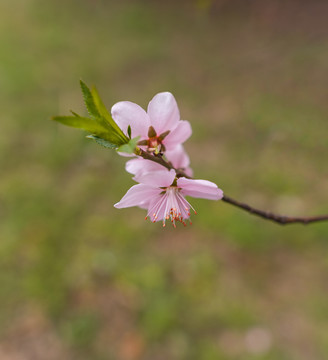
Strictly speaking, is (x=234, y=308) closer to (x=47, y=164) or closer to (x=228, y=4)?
(x=47, y=164)

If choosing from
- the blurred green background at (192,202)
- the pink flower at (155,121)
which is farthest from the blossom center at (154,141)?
the blurred green background at (192,202)

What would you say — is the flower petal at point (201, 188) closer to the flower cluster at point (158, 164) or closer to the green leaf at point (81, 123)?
the flower cluster at point (158, 164)

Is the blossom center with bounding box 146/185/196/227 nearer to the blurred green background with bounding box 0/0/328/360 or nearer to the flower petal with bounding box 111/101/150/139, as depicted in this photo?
the flower petal with bounding box 111/101/150/139

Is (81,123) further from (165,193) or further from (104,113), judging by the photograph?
(165,193)

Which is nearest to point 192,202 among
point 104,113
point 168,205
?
A: point 168,205

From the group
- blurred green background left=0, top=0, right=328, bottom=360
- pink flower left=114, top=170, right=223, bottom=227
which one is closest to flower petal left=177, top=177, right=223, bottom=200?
pink flower left=114, top=170, right=223, bottom=227

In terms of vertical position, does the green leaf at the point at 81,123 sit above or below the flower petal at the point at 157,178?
above
